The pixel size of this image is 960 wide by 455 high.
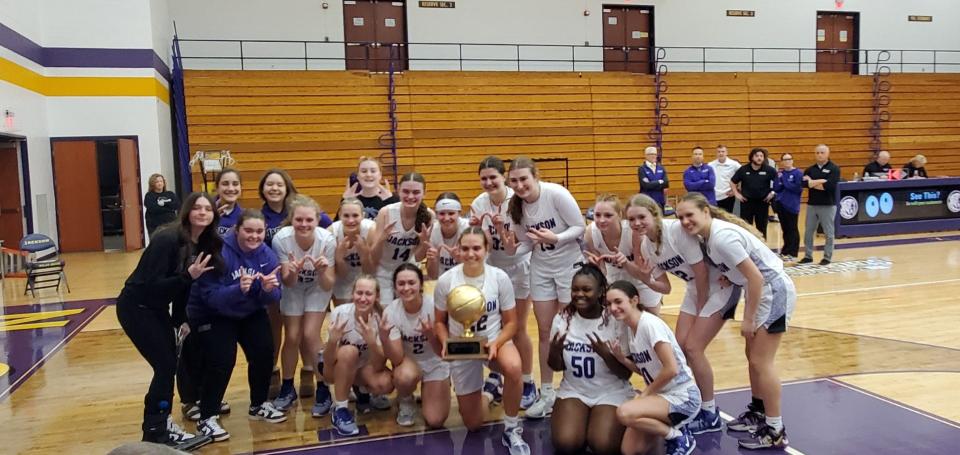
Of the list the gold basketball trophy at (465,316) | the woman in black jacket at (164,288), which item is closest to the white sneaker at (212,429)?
the woman in black jacket at (164,288)

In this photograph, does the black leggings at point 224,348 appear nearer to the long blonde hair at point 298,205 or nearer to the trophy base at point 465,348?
the long blonde hair at point 298,205

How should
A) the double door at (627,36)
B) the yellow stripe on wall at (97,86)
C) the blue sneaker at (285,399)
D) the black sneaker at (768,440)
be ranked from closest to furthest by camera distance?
the black sneaker at (768,440) → the blue sneaker at (285,399) → the yellow stripe on wall at (97,86) → the double door at (627,36)

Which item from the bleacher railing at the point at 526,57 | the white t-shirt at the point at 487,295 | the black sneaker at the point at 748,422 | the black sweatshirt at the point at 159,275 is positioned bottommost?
the black sneaker at the point at 748,422

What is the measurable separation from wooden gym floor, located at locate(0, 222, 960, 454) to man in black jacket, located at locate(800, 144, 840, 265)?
0.79 meters

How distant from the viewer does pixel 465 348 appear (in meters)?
4.41

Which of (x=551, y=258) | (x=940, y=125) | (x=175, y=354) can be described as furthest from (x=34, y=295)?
(x=940, y=125)

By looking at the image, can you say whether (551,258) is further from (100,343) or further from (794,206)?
(794,206)

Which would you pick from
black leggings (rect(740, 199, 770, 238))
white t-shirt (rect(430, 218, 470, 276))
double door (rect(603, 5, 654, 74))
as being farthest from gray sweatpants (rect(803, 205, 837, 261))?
double door (rect(603, 5, 654, 74))


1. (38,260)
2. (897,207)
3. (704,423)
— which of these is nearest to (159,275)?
(704,423)

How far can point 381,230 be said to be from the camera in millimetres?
5355

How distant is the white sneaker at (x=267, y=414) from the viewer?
5.16 m

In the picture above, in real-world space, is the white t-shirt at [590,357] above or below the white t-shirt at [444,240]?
below

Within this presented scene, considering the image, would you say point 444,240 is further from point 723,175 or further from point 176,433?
point 723,175

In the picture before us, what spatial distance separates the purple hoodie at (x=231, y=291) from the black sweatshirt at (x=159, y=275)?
0.21 metres
